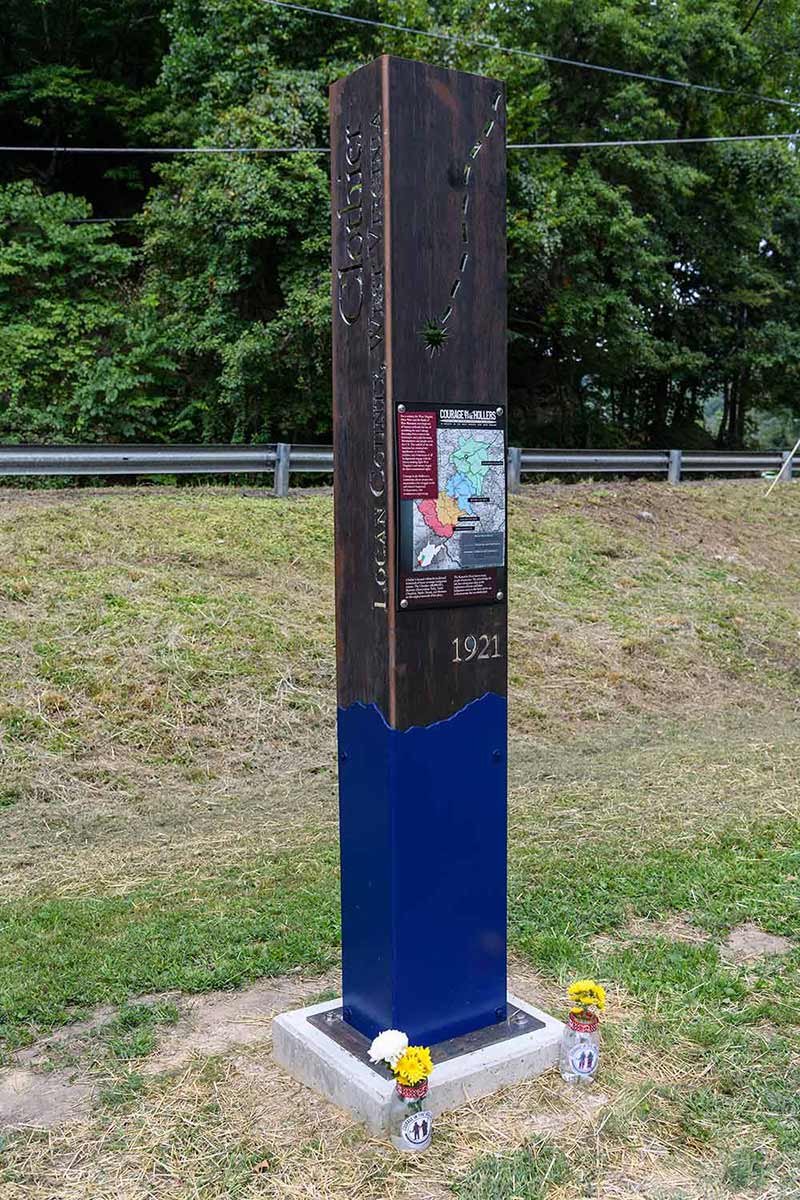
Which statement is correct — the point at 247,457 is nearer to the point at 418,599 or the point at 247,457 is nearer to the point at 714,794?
the point at 714,794

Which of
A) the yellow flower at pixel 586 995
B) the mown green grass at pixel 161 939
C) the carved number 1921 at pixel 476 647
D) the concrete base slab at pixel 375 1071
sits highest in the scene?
the carved number 1921 at pixel 476 647

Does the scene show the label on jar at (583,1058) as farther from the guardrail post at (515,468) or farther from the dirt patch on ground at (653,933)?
the guardrail post at (515,468)

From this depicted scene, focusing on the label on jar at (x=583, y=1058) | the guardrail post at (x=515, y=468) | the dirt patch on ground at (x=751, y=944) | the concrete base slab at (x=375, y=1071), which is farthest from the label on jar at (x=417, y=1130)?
the guardrail post at (x=515, y=468)

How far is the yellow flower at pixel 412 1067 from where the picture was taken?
300 cm

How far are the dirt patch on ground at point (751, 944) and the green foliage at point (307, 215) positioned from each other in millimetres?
11621

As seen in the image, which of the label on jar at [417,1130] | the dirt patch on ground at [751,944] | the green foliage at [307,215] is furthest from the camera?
the green foliage at [307,215]

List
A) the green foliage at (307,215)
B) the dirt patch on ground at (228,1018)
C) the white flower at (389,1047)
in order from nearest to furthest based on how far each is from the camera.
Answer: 1. the white flower at (389,1047)
2. the dirt patch on ground at (228,1018)
3. the green foliage at (307,215)

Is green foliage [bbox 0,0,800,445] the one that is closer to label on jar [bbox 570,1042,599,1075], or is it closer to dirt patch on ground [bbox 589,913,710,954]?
dirt patch on ground [bbox 589,913,710,954]

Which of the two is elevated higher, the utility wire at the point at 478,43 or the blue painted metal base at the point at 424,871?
the utility wire at the point at 478,43

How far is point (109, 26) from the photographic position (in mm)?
19625

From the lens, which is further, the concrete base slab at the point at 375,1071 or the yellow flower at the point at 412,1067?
the concrete base slab at the point at 375,1071

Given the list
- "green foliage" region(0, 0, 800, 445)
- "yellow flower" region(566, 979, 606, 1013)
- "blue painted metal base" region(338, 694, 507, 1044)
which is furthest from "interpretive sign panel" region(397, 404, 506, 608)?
"green foliage" region(0, 0, 800, 445)

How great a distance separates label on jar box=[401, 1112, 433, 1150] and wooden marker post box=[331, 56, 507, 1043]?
365 mm

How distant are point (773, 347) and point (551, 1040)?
856 inches
